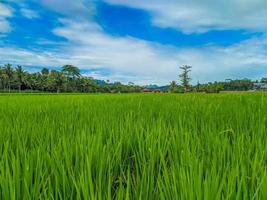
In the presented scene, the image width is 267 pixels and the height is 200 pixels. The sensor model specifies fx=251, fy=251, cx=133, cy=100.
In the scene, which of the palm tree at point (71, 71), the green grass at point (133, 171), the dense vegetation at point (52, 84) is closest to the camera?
the green grass at point (133, 171)

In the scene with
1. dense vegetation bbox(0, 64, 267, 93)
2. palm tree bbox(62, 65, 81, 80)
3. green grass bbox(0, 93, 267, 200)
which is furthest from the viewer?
palm tree bbox(62, 65, 81, 80)

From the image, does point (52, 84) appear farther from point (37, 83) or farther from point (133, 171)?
point (133, 171)

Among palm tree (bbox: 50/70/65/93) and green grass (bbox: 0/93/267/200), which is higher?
palm tree (bbox: 50/70/65/93)

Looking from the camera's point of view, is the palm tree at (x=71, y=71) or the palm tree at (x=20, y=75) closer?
the palm tree at (x=20, y=75)

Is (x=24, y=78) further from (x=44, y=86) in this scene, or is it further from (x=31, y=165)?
(x=31, y=165)

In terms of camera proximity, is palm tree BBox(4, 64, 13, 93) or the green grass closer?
the green grass

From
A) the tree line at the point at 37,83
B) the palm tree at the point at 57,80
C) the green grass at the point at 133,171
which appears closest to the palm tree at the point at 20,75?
the tree line at the point at 37,83

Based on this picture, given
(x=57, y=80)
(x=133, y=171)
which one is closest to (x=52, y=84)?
(x=57, y=80)

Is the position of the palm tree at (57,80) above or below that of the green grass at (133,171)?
above

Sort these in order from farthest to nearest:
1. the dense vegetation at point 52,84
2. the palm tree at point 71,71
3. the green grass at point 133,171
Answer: the palm tree at point 71,71, the dense vegetation at point 52,84, the green grass at point 133,171

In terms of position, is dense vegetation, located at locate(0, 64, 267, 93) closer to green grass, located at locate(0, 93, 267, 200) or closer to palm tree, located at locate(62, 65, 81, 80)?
palm tree, located at locate(62, 65, 81, 80)

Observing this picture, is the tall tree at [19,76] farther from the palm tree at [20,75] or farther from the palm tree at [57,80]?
the palm tree at [57,80]

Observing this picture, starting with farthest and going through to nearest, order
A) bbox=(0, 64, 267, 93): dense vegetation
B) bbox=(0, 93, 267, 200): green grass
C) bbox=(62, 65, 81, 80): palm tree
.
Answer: bbox=(62, 65, 81, 80): palm tree, bbox=(0, 64, 267, 93): dense vegetation, bbox=(0, 93, 267, 200): green grass

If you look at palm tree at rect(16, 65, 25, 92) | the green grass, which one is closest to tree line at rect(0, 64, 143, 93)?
palm tree at rect(16, 65, 25, 92)
